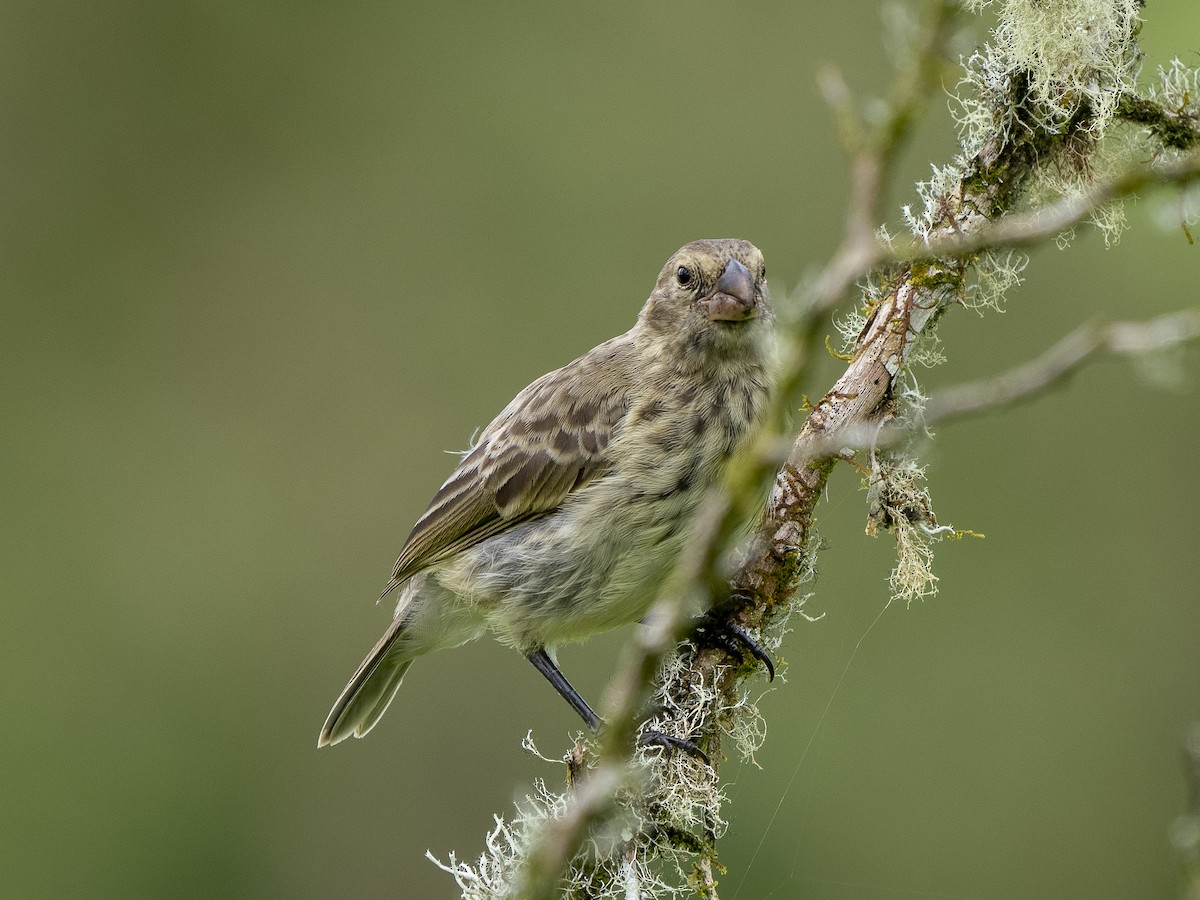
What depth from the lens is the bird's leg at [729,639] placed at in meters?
3.36

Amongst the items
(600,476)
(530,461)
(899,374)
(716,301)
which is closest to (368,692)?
(530,461)

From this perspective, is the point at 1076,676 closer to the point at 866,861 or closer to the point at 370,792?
the point at 866,861

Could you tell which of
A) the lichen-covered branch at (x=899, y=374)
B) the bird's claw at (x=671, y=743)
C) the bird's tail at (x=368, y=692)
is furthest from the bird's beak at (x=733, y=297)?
the bird's tail at (x=368, y=692)

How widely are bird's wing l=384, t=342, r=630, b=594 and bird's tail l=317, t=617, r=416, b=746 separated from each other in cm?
27

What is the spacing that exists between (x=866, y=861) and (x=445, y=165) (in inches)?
201

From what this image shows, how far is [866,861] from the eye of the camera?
712 centimetres

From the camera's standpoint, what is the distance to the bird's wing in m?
4.29

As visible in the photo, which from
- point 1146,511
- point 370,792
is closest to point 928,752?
point 1146,511

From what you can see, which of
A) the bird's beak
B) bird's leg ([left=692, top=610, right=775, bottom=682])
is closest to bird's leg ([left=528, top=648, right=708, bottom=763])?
bird's leg ([left=692, top=610, right=775, bottom=682])

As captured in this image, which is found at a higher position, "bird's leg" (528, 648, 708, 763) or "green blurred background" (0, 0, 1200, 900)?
"green blurred background" (0, 0, 1200, 900)

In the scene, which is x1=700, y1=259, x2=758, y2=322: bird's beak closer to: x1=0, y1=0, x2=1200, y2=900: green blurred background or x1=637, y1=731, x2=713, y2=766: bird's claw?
x1=637, y1=731, x2=713, y2=766: bird's claw

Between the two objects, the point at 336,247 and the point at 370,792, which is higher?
the point at 336,247

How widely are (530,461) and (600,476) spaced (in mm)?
318

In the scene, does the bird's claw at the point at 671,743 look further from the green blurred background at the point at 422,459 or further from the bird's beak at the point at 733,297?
the green blurred background at the point at 422,459
